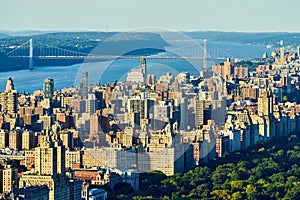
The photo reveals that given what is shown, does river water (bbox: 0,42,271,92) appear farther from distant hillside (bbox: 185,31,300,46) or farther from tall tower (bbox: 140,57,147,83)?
distant hillside (bbox: 185,31,300,46)

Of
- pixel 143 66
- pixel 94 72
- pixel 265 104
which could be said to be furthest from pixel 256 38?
pixel 265 104

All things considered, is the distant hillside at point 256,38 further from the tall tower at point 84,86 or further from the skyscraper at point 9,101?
the skyscraper at point 9,101

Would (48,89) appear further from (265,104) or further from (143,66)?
(265,104)

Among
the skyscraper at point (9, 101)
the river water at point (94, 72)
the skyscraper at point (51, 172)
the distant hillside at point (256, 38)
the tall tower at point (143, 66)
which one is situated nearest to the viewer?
the skyscraper at point (51, 172)

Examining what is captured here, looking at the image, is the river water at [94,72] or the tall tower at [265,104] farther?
the river water at [94,72]

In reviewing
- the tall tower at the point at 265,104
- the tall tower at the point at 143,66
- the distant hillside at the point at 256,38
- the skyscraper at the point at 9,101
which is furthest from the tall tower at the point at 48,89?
the distant hillside at the point at 256,38

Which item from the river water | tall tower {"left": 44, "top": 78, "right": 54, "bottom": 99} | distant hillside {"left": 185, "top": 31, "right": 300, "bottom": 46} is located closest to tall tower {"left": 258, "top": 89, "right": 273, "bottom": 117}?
the river water

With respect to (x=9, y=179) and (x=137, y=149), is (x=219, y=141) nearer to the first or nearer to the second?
(x=137, y=149)

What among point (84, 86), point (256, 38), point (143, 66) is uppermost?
point (143, 66)

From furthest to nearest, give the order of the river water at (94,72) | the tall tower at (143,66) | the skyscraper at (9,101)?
the river water at (94,72)
the tall tower at (143,66)
the skyscraper at (9,101)

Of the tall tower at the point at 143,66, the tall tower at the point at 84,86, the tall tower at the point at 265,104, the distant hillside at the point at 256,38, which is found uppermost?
the tall tower at the point at 143,66

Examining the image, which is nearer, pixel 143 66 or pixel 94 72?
pixel 143 66
